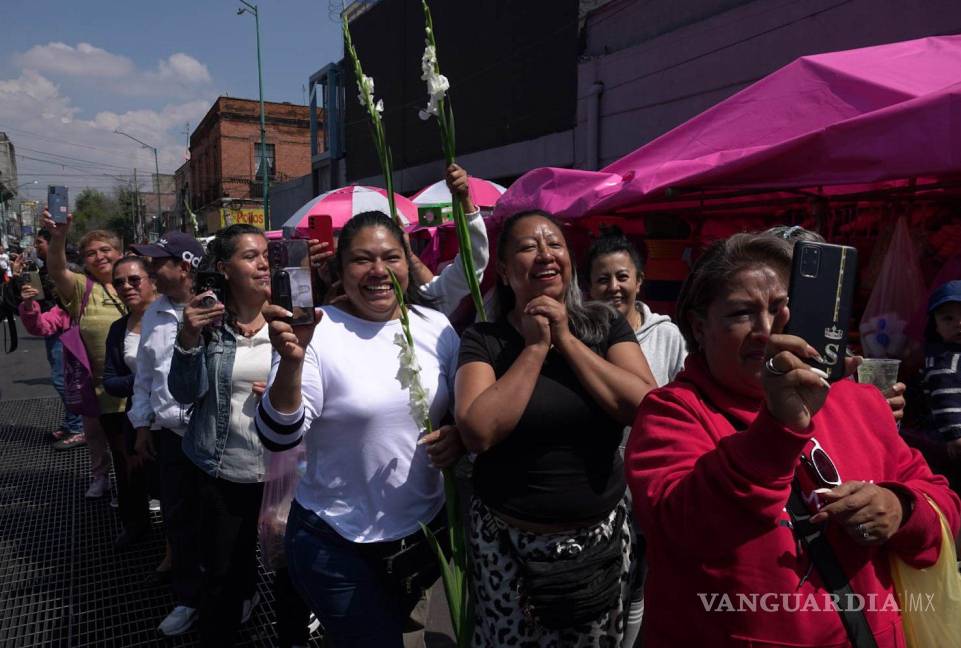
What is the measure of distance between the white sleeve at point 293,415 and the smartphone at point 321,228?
1.29ft

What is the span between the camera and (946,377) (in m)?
2.53

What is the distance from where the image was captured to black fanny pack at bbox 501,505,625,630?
174 centimetres

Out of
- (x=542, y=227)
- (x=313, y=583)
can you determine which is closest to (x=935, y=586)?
(x=542, y=227)

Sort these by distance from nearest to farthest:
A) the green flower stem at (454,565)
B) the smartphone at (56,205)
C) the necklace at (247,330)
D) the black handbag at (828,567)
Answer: the black handbag at (828,567) < the green flower stem at (454,565) < the necklace at (247,330) < the smartphone at (56,205)

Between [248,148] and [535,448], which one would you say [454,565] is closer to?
[535,448]

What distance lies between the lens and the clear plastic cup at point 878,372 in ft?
5.71

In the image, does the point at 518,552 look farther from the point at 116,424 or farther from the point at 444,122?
the point at 116,424

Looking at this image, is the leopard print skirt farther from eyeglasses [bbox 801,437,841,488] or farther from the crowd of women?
eyeglasses [bbox 801,437,841,488]

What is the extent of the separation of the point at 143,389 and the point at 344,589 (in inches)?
76.8

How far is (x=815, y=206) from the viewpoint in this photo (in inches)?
136

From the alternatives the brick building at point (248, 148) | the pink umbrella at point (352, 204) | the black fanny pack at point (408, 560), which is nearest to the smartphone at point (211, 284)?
the black fanny pack at point (408, 560)

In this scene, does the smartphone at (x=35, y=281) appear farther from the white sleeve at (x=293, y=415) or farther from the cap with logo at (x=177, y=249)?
the white sleeve at (x=293, y=415)

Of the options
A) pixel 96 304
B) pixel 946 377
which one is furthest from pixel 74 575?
pixel 946 377

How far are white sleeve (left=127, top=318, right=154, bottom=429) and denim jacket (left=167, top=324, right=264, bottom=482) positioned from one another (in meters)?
0.56
